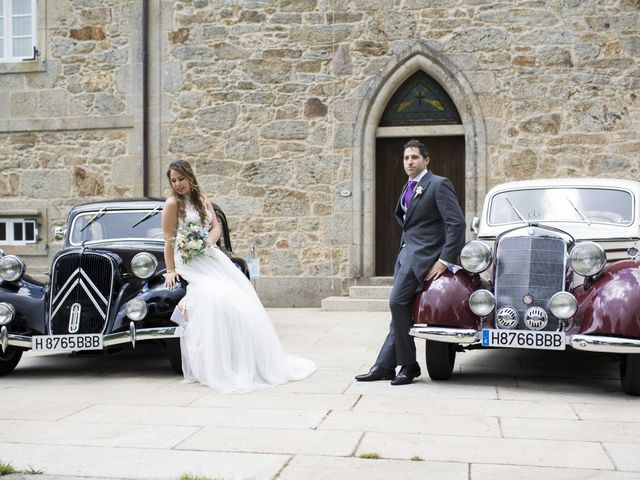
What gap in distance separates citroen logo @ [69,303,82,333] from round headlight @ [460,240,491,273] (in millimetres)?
3046

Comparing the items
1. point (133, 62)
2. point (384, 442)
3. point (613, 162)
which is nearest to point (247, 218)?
point (133, 62)

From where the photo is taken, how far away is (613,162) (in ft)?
40.0

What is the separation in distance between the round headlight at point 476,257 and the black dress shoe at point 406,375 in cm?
85

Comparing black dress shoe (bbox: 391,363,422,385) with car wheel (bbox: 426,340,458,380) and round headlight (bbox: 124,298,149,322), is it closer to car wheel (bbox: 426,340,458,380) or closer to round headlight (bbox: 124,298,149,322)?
car wheel (bbox: 426,340,458,380)

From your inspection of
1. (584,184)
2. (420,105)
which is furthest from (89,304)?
(420,105)

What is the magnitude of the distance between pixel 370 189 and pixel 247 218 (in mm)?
2001

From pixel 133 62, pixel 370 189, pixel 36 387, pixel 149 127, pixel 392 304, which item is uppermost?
pixel 133 62

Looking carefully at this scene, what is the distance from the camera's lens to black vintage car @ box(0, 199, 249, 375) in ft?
21.4

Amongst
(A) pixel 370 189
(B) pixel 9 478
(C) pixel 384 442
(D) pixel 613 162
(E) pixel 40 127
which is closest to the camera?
(B) pixel 9 478

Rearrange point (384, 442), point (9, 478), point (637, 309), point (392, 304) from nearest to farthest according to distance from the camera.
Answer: point (9, 478), point (384, 442), point (637, 309), point (392, 304)

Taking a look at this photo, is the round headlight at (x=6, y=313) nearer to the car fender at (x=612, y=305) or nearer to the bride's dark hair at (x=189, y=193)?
the bride's dark hair at (x=189, y=193)

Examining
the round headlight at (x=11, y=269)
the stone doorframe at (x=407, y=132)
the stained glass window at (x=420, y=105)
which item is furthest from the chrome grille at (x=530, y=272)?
the stained glass window at (x=420, y=105)

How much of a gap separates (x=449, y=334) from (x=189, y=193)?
2495mm

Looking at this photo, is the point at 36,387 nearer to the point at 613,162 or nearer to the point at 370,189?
the point at 370,189
